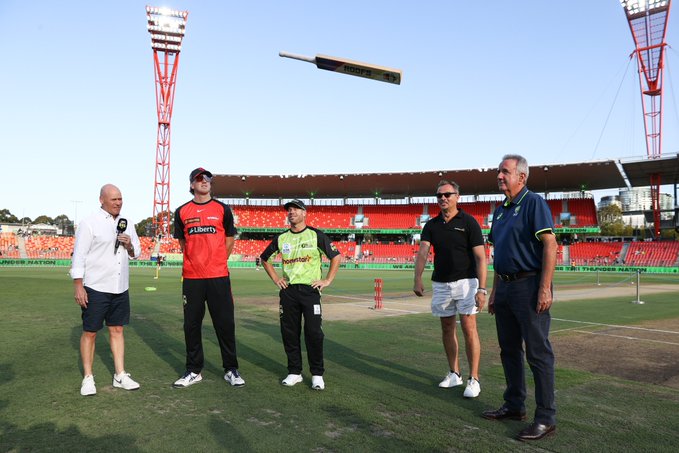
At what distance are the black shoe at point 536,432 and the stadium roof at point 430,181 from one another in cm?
4615

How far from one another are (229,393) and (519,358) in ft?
9.15

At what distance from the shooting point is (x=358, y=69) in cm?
620

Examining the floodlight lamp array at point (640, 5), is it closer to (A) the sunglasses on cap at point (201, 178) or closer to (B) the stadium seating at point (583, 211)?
(B) the stadium seating at point (583, 211)

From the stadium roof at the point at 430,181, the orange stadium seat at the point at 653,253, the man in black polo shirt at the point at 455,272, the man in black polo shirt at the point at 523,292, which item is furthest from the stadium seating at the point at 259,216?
the man in black polo shirt at the point at 523,292

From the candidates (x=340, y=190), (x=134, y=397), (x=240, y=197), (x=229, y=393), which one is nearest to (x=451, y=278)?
(x=229, y=393)

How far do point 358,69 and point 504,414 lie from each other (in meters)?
4.40

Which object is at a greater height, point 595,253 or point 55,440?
point 55,440

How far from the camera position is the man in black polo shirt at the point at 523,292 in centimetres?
380

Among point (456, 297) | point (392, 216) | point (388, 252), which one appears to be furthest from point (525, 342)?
point (392, 216)

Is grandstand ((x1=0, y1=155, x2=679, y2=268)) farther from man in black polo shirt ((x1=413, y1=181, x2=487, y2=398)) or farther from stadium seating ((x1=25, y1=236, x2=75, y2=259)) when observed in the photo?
man in black polo shirt ((x1=413, y1=181, x2=487, y2=398))

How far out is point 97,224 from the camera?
4.93 metres

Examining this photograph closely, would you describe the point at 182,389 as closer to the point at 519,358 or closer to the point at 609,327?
the point at 519,358

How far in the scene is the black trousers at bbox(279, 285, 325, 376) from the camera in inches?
204

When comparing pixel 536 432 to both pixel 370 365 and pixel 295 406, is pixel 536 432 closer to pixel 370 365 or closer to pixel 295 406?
pixel 295 406
